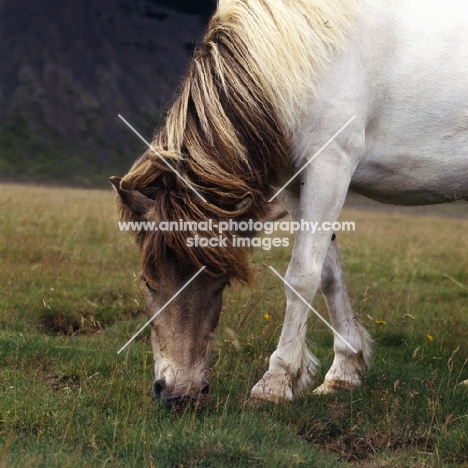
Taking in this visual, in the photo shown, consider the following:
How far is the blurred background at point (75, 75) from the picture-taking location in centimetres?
5303

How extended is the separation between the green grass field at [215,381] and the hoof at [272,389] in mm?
95

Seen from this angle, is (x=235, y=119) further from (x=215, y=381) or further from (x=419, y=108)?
(x=215, y=381)

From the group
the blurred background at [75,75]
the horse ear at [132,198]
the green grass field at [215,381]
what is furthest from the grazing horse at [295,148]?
the blurred background at [75,75]

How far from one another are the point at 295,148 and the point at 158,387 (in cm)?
169

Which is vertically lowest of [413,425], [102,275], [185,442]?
[102,275]

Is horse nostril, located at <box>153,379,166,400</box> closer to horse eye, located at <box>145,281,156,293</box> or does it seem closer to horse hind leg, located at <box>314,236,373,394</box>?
horse eye, located at <box>145,281,156,293</box>

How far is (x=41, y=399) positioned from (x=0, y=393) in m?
0.25

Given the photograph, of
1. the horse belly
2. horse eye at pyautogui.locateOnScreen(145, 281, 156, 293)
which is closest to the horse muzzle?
horse eye at pyautogui.locateOnScreen(145, 281, 156, 293)

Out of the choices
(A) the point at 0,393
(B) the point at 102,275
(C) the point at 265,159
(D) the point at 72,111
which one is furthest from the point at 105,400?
(D) the point at 72,111

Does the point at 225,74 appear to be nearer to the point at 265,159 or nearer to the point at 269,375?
the point at 265,159

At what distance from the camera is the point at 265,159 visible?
3969 mm

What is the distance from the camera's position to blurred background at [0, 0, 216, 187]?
53031mm

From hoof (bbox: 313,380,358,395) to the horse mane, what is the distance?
128 cm

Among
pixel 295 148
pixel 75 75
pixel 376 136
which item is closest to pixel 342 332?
pixel 376 136
